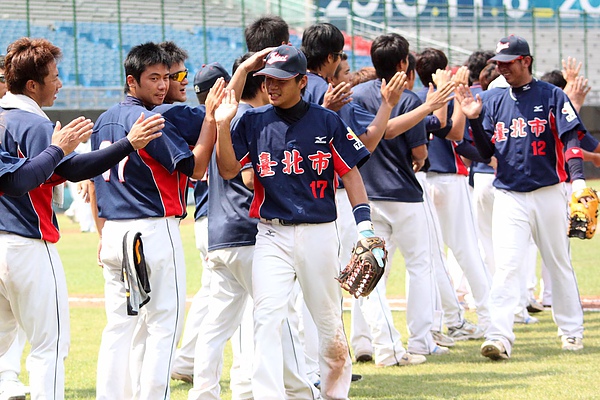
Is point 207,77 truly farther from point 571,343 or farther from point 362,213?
point 571,343

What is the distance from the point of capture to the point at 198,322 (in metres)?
6.34

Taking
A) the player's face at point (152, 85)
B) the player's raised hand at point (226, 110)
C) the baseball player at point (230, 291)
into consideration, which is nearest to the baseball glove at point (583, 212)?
the baseball player at point (230, 291)

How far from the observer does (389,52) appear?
6.84 metres

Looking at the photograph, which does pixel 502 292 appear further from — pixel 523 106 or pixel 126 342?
pixel 126 342

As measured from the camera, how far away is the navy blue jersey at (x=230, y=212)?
526 cm

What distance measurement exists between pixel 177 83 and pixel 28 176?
1499 mm

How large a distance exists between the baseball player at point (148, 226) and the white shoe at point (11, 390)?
1070 mm

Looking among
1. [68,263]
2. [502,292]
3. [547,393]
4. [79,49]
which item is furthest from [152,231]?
[79,49]

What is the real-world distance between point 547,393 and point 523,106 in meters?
2.41

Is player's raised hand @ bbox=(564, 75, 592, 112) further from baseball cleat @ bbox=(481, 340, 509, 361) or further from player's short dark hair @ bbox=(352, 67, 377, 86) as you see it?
baseball cleat @ bbox=(481, 340, 509, 361)

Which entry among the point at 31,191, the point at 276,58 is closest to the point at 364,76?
the point at 276,58

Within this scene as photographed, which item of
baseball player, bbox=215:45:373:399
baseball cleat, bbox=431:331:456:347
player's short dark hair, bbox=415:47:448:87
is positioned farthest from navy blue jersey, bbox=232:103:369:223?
player's short dark hair, bbox=415:47:448:87

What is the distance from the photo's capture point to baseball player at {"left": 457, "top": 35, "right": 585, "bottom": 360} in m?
6.79

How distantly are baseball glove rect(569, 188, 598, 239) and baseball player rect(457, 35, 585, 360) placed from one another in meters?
0.08
